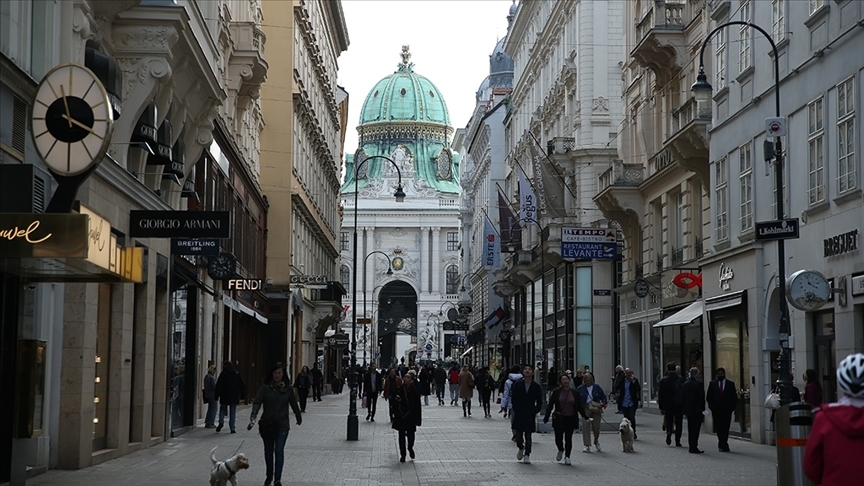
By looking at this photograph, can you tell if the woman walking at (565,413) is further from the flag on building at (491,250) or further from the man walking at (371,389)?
the flag on building at (491,250)

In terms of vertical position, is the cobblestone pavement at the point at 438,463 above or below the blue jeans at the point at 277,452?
below

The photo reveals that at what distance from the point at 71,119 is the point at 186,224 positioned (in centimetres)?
590

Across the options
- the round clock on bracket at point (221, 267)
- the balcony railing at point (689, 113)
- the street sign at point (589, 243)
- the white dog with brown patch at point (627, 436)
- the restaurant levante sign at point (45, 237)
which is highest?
the balcony railing at point (689, 113)

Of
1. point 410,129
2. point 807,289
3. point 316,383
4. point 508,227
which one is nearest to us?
point 807,289

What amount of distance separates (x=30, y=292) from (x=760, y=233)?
11.2 meters

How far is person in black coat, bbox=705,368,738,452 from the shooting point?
23.9 metres

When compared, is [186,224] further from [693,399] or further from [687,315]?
[687,315]

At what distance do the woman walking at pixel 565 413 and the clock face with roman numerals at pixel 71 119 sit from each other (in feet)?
33.5

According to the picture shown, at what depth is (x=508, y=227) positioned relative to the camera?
194 ft

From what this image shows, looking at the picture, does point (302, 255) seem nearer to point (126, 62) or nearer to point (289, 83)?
point (289, 83)

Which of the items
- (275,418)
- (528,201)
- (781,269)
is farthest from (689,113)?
(275,418)

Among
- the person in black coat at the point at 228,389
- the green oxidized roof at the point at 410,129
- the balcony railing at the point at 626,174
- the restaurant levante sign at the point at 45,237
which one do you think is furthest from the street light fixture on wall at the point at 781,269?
the green oxidized roof at the point at 410,129

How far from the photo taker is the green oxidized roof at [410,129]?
155m

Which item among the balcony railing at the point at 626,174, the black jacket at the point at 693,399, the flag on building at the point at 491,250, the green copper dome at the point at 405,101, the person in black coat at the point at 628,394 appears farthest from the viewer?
the green copper dome at the point at 405,101
